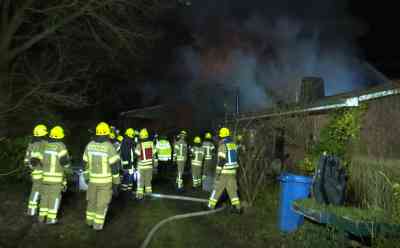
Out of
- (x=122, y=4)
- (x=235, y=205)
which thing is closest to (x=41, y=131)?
(x=235, y=205)

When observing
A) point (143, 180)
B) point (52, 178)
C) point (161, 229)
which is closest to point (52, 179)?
point (52, 178)

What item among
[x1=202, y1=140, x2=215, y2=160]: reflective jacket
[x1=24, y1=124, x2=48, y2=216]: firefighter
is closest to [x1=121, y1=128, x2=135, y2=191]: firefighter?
[x1=202, y1=140, x2=215, y2=160]: reflective jacket

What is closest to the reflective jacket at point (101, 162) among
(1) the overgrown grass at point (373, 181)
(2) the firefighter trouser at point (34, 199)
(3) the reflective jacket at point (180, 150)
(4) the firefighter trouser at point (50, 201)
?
(4) the firefighter trouser at point (50, 201)

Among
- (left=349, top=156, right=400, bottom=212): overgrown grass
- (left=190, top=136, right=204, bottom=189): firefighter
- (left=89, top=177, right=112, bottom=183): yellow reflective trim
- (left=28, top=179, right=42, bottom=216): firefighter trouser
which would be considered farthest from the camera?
(left=190, top=136, right=204, bottom=189): firefighter

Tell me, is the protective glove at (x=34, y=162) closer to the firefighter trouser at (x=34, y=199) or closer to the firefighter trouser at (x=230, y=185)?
the firefighter trouser at (x=34, y=199)

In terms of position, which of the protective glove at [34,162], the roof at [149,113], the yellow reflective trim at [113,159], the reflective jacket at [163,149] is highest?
the roof at [149,113]

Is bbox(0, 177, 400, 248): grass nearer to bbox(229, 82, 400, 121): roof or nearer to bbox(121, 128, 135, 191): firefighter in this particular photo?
bbox(121, 128, 135, 191): firefighter

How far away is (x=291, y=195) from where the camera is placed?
6625 millimetres

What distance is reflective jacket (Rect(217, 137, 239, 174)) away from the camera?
8195 mm

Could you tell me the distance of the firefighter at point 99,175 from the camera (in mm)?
6855

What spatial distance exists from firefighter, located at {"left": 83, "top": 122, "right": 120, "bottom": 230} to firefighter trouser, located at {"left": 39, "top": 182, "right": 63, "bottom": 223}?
646 mm

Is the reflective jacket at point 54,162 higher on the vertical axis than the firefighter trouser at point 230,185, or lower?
higher

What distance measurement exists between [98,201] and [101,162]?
2.30 feet

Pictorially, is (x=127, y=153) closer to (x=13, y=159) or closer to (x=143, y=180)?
(x=143, y=180)
